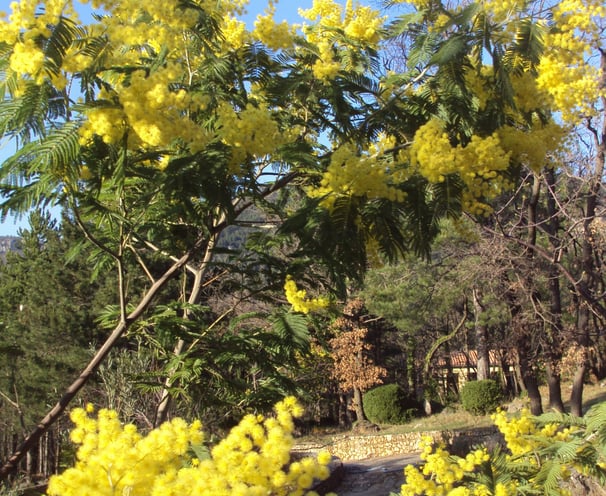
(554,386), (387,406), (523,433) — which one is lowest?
(387,406)

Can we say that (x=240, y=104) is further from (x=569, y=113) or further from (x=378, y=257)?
(x=569, y=113)

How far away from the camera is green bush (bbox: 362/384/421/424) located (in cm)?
2486

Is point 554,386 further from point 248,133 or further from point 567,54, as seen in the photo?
point 248,133

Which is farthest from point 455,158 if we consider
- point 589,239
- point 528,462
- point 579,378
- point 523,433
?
point 579,378

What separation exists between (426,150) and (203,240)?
122 cm

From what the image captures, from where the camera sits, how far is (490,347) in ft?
83.8

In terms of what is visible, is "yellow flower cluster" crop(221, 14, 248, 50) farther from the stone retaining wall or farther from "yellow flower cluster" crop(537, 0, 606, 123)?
the stone retaining wall

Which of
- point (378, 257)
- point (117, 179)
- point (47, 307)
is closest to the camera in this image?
point (117, 179)

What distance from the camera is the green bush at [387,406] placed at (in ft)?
81.6

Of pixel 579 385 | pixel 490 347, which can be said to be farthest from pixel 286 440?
pixel 490 347

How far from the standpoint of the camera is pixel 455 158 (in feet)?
8.63

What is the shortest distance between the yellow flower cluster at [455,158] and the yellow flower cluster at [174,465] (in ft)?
4.28

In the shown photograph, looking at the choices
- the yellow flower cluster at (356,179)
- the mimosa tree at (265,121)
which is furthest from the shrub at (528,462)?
the yellow flower cluster at (356,179)

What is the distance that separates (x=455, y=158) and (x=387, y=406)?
76.7 ft
